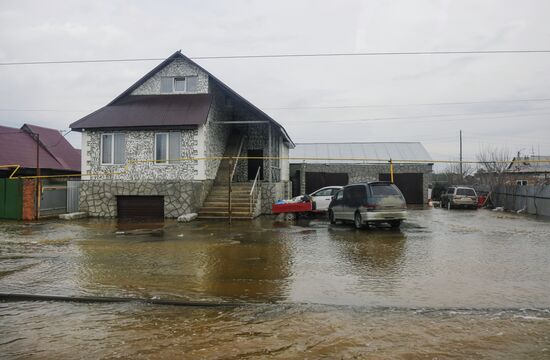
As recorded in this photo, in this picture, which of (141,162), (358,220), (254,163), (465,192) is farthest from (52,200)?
(465,192)

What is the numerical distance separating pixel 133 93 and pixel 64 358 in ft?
64.1

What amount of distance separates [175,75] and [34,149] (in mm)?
15438

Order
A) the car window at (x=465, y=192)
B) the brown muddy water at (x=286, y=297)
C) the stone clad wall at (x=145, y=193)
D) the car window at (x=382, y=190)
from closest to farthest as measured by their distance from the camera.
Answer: the brown muddy water at (x=286, y=297) → the car window at (x=382, y=190) → the stone clad wall at (x=145, y=193) → the car window at (x=465, y=192)

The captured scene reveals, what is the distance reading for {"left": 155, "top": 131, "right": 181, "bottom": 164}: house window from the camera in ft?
64.4

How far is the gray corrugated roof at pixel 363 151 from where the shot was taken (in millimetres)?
34250

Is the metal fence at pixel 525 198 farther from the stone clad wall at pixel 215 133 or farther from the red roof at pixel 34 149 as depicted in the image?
the red roof at pixel 34 149

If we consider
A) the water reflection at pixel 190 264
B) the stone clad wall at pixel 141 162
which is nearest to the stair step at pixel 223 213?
the stone clad wall at pixel 141 162

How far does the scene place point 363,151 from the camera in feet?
117

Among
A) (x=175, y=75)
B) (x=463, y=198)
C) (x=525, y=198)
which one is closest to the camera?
(x=175, y=75)

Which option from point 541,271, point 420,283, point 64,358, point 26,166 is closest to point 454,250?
point 541,271

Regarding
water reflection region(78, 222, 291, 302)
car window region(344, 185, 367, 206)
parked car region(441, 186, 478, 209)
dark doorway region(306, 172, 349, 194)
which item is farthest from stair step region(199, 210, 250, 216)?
parked car region(441, 186, 478, 209)

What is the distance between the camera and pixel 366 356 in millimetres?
4156

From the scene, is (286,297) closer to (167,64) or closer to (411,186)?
(167,64)

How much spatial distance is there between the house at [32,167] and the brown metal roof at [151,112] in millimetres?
3335
